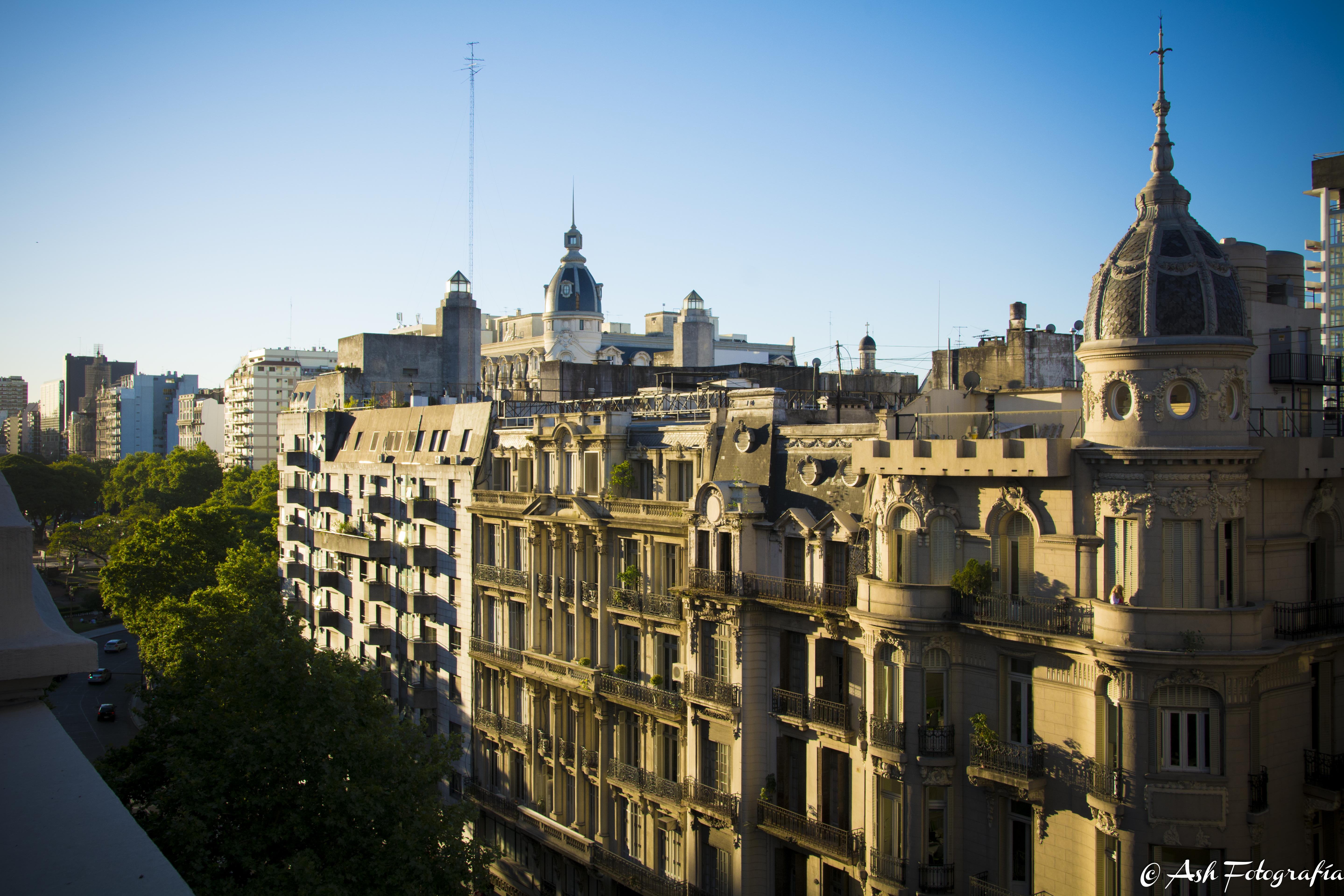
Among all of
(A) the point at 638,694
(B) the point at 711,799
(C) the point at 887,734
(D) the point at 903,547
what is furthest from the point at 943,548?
(A) the point at 638,694

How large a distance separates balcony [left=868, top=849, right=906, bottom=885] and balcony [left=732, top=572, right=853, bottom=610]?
7.48m

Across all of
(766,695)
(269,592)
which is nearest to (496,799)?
(766,695)

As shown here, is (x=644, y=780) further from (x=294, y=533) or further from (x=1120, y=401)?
(x=294, y=533)

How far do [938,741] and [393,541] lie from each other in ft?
137

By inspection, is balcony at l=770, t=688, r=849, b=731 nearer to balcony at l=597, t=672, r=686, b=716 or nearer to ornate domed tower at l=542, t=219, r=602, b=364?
balcony at l=597, t=672, r=686, b=716

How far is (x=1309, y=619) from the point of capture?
92.1 ft

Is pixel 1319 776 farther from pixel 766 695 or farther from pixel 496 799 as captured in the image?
pixel 496 799

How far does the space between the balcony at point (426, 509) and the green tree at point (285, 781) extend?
2119cm

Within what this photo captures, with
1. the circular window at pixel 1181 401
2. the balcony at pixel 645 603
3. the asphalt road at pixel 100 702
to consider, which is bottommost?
the asphalt road at pixel 100 702

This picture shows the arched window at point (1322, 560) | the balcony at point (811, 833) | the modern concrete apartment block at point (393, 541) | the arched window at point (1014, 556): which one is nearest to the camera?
the arched window at point (1014, 556)

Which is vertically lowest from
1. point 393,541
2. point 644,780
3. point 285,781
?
point 644,780

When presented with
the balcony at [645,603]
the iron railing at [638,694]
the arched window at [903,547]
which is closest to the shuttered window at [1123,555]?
the arched window at [903,547]

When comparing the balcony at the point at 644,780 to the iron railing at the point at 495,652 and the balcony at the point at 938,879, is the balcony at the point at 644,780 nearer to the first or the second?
the iron railing at the point at 495,652

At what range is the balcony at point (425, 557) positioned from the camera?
56812 mm
